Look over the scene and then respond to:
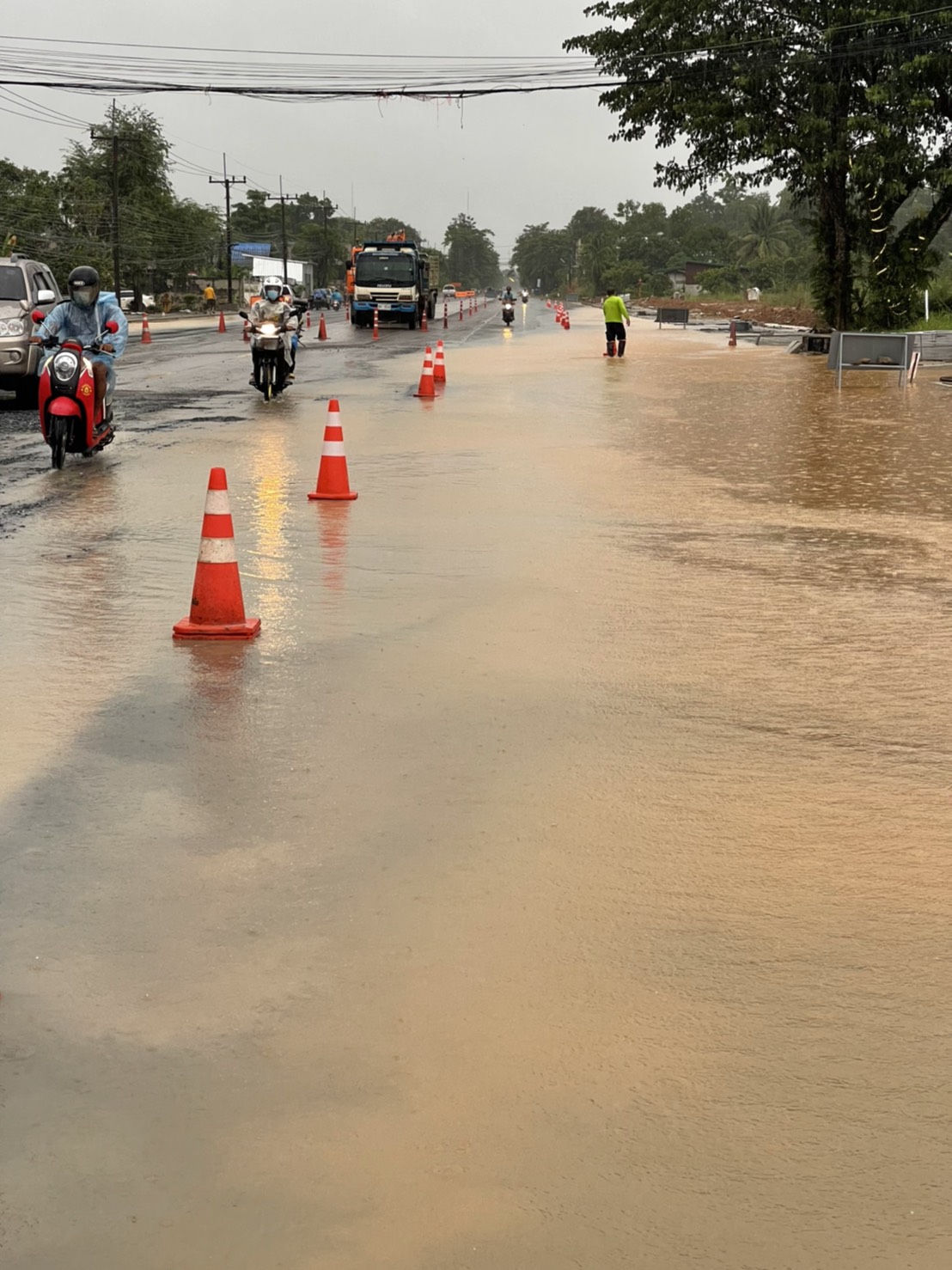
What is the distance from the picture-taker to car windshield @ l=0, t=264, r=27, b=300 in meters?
21.1

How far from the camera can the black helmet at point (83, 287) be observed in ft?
46.6

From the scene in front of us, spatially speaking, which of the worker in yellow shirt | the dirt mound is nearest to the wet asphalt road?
the worker in yellow shirt

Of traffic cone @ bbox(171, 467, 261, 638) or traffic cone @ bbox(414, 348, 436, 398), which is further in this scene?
traffic cone @ bbox(414, 348, 436, 398)

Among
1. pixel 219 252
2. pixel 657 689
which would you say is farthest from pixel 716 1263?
pixel 219 252

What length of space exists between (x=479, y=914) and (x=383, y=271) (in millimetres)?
50961

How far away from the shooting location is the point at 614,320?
34.9 meters

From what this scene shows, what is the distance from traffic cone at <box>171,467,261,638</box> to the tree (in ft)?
106

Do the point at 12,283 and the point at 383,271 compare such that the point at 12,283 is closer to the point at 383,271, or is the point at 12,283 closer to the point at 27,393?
the point at 27,393

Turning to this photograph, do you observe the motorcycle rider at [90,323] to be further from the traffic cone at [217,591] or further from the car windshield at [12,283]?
the traffic cone at [217,591]

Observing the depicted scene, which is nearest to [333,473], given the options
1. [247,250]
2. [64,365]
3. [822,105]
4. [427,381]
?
[64,365]

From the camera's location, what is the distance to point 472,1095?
3.39 m

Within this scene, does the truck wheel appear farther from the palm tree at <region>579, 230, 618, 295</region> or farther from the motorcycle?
the palm tree at <region>579, 230, 618, 295</region>

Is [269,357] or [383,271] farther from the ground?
[383,271]

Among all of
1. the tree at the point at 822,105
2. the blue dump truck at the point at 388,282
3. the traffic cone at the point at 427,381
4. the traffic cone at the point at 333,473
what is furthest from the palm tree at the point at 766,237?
the traffic cone at the point at 333,473
